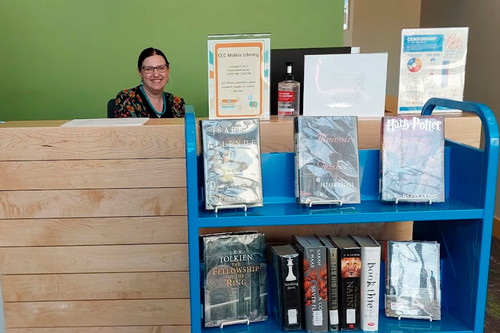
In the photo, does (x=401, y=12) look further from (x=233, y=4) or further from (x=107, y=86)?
(x=107, y=86)

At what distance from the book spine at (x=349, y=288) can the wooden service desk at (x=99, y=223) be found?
501 millimetres

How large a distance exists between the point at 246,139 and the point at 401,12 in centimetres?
625

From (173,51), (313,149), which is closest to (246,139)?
(313,149)

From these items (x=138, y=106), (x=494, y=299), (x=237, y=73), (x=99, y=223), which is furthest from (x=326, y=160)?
(x=494, y=299)

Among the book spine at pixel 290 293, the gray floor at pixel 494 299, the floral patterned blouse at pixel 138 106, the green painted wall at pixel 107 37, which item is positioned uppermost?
the green painted wall at pixel 107 37

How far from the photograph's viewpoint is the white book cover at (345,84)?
170 centimetres

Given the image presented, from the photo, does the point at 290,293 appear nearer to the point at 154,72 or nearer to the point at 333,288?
the point at 333,288

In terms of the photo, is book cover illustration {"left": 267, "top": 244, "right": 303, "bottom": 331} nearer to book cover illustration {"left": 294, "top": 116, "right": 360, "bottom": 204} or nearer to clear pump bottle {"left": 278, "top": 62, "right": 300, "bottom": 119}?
book cover illustration {"left": 294, "top": 116, "right": 360, "bottom": 204}

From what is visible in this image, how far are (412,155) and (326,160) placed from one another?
0.26m

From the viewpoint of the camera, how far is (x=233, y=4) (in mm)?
4055

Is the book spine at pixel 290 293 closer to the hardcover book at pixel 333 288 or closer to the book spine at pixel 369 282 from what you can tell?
the hardcover book at pixel 333 288

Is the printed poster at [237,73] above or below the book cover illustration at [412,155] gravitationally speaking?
above

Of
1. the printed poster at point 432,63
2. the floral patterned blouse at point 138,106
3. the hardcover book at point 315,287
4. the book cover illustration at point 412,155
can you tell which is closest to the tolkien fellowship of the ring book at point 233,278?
the hardcover book at point 315,287

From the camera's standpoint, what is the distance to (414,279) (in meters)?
1.51
